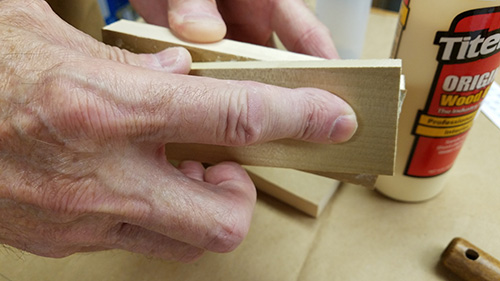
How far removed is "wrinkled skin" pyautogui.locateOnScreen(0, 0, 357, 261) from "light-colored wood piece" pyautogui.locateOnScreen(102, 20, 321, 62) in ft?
0.16

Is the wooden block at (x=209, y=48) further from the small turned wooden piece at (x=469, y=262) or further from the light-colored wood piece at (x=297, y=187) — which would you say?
the small turned wooden piece at (x=469, y=262)

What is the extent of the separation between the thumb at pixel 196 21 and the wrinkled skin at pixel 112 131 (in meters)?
0.07

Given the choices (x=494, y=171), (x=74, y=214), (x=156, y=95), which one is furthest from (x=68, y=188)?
(x=494, y=171)

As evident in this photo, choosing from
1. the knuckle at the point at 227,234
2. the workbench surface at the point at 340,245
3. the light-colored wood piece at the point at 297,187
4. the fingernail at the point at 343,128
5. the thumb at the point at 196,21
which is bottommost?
the workbench surface at the point at 340,245

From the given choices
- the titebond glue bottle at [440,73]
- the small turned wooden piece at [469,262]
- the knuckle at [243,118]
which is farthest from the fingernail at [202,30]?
the small turned wooden piece at [469,262]

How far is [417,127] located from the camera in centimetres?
58

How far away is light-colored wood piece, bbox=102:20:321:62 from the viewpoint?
0.51 meters

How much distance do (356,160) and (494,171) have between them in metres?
0.40

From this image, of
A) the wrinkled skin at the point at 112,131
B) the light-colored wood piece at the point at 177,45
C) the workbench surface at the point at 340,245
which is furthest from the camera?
the workbench surface at the point at 340,245

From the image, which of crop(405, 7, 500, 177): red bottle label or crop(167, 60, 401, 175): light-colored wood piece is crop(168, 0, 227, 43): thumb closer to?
crop(167, 60, 401, 175): light-colored wood piece

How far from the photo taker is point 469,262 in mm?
553

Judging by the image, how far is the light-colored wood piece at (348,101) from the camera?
16.9 inches

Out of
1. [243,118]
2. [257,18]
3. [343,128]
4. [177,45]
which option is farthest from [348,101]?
→ [257,18]

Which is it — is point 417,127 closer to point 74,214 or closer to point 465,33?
point 465,33
